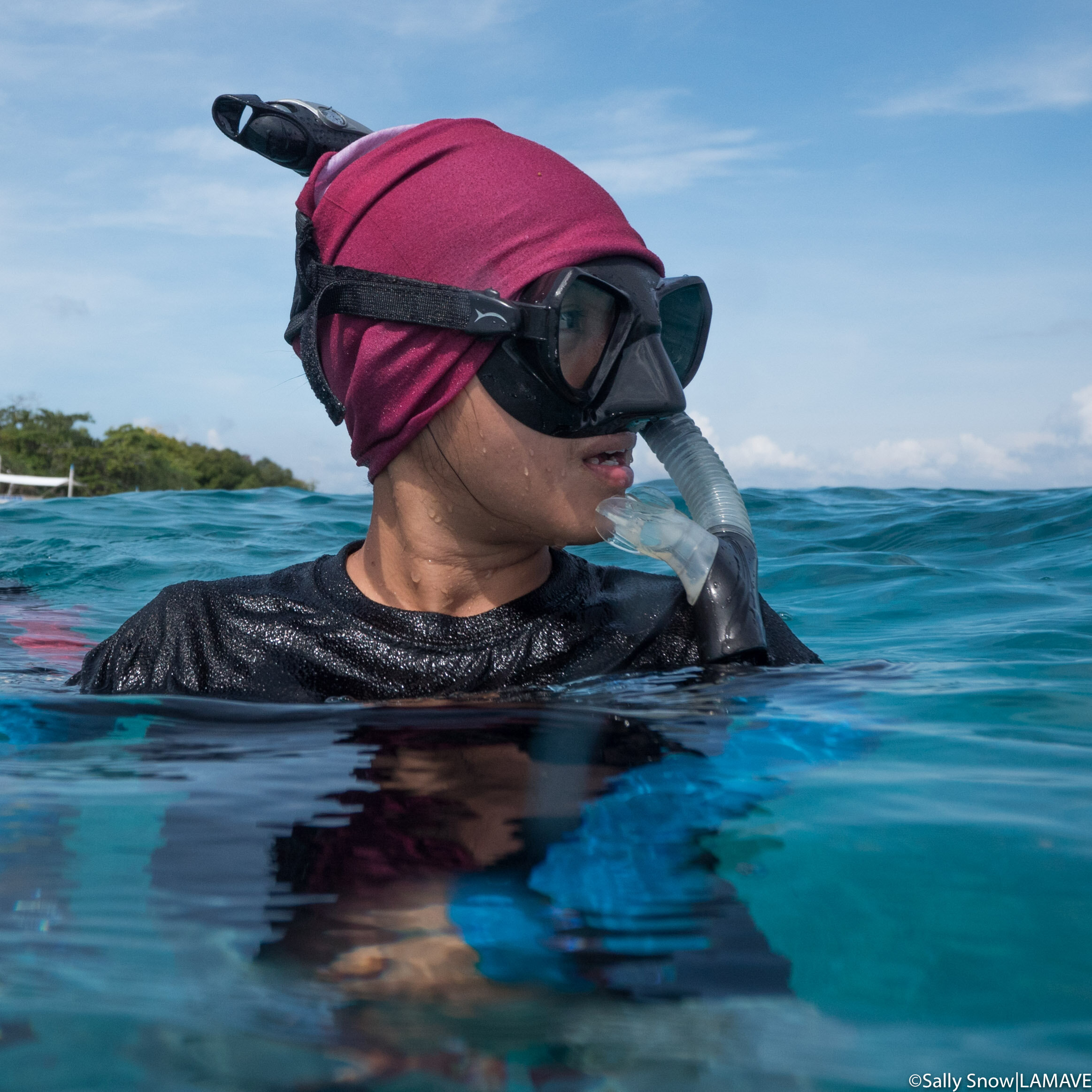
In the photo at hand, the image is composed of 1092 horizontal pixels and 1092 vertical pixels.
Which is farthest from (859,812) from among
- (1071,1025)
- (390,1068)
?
(390,1068)

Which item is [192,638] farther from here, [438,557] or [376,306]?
[376,306]

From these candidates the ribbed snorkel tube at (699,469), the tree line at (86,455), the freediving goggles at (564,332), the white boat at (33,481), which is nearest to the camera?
the freediving goggles at (564,332)

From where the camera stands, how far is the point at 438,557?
8.02 ft

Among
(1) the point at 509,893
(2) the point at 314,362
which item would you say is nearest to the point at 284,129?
(2) the point at 314,362

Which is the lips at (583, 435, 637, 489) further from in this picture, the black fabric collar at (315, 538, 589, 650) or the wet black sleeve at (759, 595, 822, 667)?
the wet black sleeve at (759, 595, 822, 667)

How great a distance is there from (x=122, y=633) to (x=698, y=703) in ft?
4.37

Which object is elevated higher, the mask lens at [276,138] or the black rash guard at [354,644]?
the mask lens at [276,138]

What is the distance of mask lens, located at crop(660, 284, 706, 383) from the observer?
256 centimetres

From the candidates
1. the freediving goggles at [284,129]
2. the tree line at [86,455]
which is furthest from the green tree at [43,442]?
the freediving goggles at [284,129]

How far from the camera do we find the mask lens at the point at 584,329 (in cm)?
226

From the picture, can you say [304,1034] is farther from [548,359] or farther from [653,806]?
[548,359]

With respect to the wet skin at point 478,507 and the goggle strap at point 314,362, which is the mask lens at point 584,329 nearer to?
the wet skin at point 478,507

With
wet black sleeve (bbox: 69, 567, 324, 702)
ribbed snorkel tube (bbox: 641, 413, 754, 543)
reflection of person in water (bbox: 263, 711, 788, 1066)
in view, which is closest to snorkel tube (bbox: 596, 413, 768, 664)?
ribbed snorkel tube (bbox: 641, 413, 754, 543)

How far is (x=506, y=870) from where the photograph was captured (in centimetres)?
133
